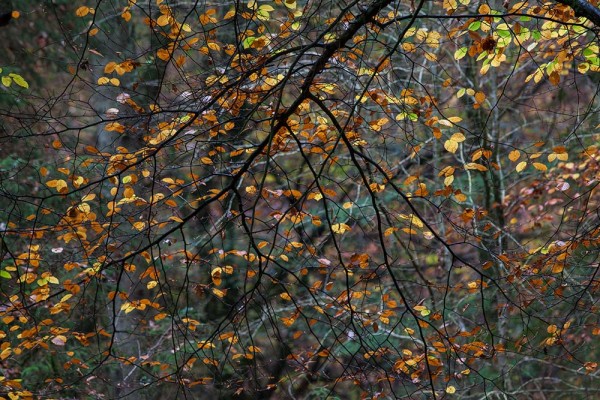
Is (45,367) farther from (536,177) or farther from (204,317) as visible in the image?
(536,177)

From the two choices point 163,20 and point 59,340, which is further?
point 59,340

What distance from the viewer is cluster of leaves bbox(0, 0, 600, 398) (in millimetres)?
3748

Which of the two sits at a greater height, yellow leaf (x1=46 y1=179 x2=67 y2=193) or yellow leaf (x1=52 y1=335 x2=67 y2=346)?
yellow leaf (x1=46 y1=179 x2=67 y2=193)

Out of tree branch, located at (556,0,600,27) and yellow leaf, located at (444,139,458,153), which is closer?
tree branch, located at (556,0,600,27)

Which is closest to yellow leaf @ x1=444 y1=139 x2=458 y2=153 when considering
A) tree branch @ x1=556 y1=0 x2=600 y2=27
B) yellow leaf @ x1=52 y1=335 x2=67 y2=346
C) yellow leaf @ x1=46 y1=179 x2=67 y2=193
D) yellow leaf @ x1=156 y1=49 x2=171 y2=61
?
tree branch @ x1=556 y1=0 x2=600 y2=27

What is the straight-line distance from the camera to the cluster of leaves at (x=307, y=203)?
375 centimetres

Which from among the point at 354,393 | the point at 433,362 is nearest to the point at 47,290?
the point at 433,362

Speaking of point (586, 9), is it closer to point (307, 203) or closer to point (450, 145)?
point (450, 145)

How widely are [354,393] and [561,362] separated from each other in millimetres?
2738

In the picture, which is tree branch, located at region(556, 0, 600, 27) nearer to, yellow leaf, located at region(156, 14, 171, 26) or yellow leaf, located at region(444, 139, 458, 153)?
yellow leaf, located at region(444, 139, 458, 153)

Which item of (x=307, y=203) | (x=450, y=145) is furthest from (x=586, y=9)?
(x=307, y=203)

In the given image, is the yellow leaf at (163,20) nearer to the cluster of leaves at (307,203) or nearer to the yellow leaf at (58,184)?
the cluster of leaves at (307,203)

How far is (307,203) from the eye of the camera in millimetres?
8109

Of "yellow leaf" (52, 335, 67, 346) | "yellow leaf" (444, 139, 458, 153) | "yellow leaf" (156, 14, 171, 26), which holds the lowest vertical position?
"yellow leaf" (52, 335, 67, 346)
